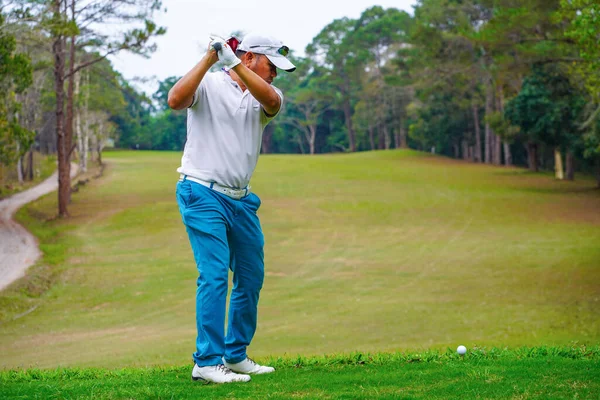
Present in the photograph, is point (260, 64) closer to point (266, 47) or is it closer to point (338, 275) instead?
point (266, 47)

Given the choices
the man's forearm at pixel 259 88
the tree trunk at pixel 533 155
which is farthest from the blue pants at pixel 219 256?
the tree trunk at pixel 533 155

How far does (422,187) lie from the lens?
48.3m

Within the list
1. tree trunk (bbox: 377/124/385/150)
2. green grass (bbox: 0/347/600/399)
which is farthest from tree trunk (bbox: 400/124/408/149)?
green grass (bbox: 0/347/600/399)

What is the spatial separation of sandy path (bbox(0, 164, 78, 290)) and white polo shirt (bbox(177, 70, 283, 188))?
17.0m

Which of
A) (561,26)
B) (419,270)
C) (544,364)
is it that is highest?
(561,26)

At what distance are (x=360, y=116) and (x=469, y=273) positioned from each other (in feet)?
246

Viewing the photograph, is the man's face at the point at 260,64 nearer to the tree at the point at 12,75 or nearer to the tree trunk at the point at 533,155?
the tree at the point at 12,75

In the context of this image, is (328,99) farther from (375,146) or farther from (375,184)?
(375,184)

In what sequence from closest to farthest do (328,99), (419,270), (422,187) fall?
(419,270)
(422,187)
(328,99)

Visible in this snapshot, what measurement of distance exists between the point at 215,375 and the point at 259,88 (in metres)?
1.98

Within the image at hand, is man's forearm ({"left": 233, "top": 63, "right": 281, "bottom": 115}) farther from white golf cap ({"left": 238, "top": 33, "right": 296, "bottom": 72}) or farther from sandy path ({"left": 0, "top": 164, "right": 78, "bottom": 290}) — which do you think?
sandy path ({"left": 0, "top": 164, "right": 78, "bottom": 290})

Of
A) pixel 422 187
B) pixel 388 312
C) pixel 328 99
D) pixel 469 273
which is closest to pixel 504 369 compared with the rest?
pixel 388 312

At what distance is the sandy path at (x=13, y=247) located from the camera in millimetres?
23562

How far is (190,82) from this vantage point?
212 inches
